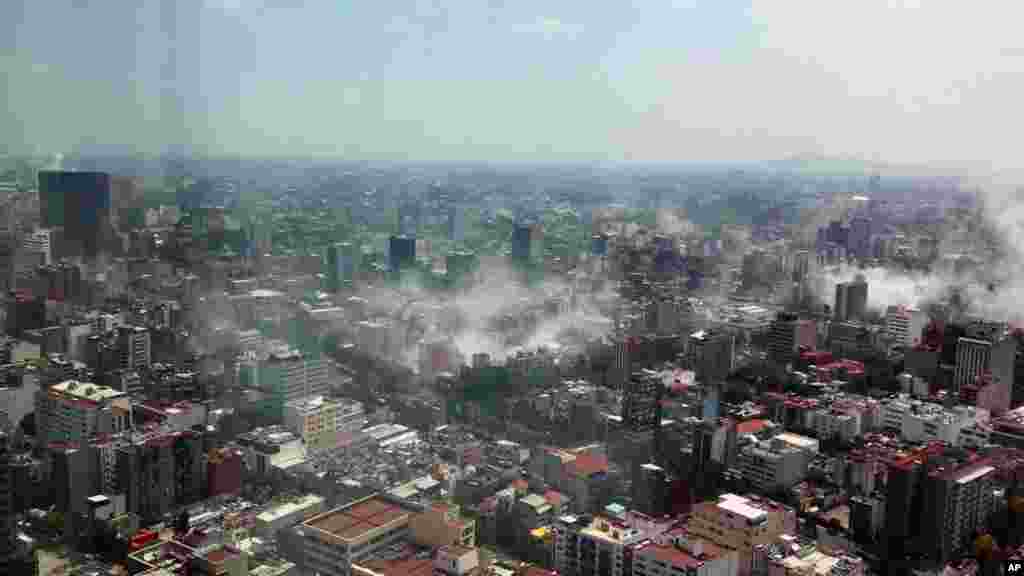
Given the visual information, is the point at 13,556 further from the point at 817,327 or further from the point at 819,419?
the point at 817,327

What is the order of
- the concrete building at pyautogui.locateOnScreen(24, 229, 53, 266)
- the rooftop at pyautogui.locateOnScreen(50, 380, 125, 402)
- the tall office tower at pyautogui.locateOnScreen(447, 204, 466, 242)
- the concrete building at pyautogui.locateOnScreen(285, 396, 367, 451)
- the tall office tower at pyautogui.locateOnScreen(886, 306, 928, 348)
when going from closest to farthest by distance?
the concrete building at pyautogui.locateOnScreen(285, 396, 367, 451) → the rooftop at pyautogui.locateOnScreen(50, 380, 125, 402) → the concrete building at pyautogui.locateOnScreen(24, 229, 53, 266) → the tall office tower at pyautogui.locateOnScreen(886, 306, 928, 348) → the tall office tower at pyautogui.locateOnScreen(447, 204, 466, 242)

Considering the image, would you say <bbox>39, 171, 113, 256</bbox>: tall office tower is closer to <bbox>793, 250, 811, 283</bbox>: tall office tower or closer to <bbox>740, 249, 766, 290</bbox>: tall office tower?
<bbox>740, 249, 766, 290</bbox>: tall office tower

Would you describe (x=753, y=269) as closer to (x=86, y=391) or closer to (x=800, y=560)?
(x=800, y=560)

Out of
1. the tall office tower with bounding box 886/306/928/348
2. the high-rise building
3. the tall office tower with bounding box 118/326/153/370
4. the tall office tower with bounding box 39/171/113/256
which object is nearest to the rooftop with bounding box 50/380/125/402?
the tall office tower with bounding box 118/326/153/370

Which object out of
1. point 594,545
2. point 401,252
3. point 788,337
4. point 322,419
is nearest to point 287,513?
point 322,419

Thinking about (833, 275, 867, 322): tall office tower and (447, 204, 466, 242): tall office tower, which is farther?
(447, 204, 466, 242): tall office tower

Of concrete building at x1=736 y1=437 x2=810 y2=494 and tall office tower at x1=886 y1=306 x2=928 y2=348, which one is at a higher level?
tall office tower at x1=886 y1=306 x2=928 y2=348

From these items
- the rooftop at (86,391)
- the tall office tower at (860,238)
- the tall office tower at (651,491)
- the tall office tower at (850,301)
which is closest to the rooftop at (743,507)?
the tall office tower at (651,491)

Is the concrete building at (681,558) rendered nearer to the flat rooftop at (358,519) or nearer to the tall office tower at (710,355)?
the flat rooftop at (358,519)
